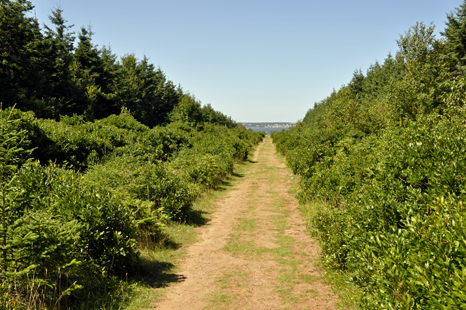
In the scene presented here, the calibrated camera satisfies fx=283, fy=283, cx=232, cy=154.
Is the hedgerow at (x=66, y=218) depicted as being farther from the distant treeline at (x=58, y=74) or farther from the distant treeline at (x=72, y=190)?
the distant treeline at (x=58, y=74)

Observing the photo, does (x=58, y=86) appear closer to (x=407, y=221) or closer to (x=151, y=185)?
(x=151, y=185)

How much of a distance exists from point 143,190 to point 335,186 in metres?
7.11

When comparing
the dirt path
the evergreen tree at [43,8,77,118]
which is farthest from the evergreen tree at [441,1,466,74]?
the evergreen tree at [43,8,77,118]

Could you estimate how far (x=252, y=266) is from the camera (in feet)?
24.1

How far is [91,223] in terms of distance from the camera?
5555 millimetres

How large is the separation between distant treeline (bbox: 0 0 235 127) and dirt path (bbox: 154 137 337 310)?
23.4 meters

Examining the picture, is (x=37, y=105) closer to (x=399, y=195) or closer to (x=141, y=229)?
(x=141, y=229)

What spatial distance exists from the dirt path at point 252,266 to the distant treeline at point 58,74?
23427 mm

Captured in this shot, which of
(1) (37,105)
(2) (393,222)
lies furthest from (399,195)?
(1) (37,105)

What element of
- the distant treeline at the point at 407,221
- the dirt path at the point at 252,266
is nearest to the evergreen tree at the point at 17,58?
the dirt path at the point at 252,266

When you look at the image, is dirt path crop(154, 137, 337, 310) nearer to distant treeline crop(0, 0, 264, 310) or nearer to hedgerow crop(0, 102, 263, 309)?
distant treeline crop(0, 0, 264, 310)

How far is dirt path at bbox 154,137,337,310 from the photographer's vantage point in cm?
573

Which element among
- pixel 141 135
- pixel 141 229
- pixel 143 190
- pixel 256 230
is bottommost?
pixel 256 230

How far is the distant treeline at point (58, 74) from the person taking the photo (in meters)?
26.6
